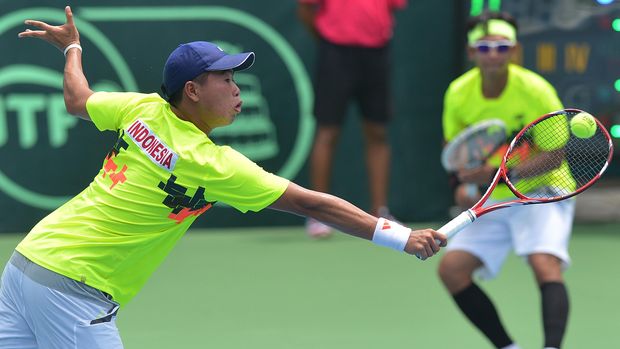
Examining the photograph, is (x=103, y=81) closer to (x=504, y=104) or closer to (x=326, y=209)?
(x=504, y=104)

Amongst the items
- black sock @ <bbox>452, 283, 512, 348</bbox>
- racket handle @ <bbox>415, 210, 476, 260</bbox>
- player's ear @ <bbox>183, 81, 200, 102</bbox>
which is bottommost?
black sock @ <bbox>452, 283, 512, 348</bbox>

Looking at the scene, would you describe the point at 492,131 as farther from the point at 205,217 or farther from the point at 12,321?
the point at 205,217

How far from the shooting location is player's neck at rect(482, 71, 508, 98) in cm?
535

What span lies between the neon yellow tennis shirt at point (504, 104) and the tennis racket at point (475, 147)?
0.04 meters

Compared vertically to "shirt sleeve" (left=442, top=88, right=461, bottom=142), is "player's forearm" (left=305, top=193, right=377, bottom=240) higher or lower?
lower

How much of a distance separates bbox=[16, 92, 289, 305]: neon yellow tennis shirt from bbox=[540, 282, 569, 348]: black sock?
156 cm

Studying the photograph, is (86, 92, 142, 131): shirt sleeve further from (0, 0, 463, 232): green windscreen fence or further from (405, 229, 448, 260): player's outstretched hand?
(0, 0, 463, 232): green windscreen fence

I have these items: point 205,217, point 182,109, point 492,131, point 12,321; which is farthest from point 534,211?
point 205,217

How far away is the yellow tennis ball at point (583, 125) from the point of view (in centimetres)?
457

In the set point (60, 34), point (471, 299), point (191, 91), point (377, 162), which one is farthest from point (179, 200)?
point (377, 162)

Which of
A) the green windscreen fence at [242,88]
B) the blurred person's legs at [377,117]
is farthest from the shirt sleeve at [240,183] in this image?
the green windscreen fence at [242,88]

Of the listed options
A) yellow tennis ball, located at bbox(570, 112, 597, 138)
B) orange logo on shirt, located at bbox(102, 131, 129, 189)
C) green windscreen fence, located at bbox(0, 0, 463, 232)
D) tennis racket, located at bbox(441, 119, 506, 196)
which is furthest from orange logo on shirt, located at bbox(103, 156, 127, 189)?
green windscreen fence, located at bbox(0, 0, 463, 232)

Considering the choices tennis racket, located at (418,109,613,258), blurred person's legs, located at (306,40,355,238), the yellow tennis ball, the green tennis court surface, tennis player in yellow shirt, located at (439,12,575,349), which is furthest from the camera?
blurred person's legs, located at (306,40,355,238)

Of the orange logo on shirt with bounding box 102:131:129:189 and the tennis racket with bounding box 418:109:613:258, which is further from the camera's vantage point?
the tennis racket with bounding box 418:109:613:258
